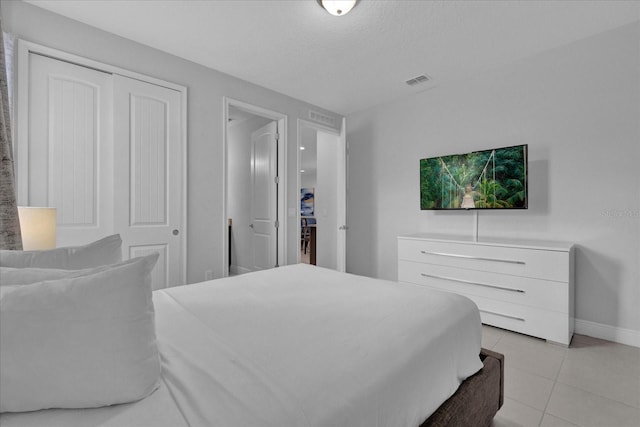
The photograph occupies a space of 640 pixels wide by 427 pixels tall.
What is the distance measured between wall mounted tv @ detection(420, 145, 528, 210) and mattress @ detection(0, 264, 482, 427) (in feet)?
5.94

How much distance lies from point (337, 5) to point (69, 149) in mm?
2329

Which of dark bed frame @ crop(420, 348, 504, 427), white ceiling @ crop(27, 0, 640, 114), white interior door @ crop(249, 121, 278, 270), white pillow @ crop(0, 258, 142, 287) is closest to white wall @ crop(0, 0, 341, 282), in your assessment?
white ceiling @ crop(27, 0, 640, 114)

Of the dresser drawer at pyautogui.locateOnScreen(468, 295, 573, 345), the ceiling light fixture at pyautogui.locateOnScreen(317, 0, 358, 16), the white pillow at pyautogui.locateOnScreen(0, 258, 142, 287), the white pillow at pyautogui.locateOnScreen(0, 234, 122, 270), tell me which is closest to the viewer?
the white pillow at pyautogui.locateOnScreen(0, 258, 142, 287)

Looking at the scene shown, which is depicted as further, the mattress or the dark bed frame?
the dark bed frame

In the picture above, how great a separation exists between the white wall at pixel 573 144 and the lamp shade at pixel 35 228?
348cm

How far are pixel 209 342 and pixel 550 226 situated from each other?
3137mm

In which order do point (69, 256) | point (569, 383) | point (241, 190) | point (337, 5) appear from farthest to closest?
point (241, 190) → point (337, 5) → point (569, 383) → point (69, 256)

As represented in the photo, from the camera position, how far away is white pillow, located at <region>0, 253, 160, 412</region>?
592mm

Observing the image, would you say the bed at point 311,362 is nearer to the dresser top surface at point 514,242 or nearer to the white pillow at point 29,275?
the white pillow at point 29,275

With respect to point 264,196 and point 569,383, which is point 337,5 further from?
point 569,383

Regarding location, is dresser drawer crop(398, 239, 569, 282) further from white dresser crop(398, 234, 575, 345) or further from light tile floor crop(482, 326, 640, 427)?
light tile floor crop(482, 326, 640, 427)

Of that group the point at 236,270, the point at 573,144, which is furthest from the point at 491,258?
the point at 236,270

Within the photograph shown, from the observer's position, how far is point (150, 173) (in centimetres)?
263

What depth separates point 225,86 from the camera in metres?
3.12
